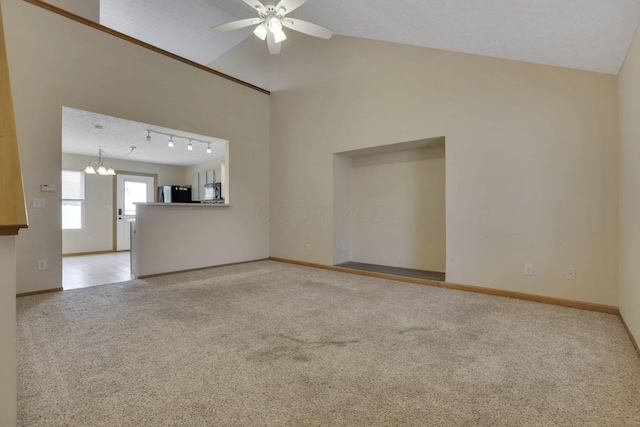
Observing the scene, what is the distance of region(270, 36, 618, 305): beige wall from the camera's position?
2836 mm

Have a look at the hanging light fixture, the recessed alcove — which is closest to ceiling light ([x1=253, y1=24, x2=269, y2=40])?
the recessed alcove

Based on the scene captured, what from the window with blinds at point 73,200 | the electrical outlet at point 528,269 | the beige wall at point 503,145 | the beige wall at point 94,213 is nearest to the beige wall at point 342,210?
the beige wall at point 503,145

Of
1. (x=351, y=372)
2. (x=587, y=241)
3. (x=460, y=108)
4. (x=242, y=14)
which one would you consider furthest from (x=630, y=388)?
(x=242, y=14)

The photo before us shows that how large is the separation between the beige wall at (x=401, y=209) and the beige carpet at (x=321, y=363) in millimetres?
1419

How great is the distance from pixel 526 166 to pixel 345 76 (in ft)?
9.60

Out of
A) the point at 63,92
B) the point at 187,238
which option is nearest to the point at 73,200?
the point at 187,238

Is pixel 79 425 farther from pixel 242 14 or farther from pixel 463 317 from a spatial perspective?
pixel 242 14

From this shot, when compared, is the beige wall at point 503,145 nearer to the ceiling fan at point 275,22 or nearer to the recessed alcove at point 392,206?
the recessed alcove at point 392,206

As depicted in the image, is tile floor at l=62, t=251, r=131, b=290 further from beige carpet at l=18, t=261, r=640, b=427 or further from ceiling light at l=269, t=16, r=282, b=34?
ceiling light at l=269, t=16, r=282, b=34

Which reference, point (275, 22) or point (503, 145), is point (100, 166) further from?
point (503, 145)

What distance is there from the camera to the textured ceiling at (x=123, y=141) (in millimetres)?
4344

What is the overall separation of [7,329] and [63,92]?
3692mm

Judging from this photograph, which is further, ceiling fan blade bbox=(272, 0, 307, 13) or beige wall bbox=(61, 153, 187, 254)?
beige wall bbox=(61, 153, 187, 254)

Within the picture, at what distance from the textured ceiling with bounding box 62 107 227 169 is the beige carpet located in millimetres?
2533
